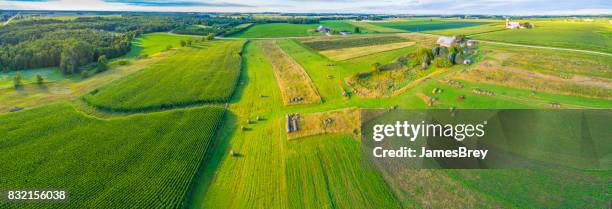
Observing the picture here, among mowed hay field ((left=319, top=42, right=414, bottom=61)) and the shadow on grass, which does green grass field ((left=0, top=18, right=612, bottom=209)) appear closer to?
the shadow on grass

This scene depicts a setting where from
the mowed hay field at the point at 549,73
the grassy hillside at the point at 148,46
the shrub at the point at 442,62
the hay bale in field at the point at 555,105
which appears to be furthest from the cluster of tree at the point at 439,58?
the grassy hillside at the point at 148,46

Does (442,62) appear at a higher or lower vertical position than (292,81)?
higher

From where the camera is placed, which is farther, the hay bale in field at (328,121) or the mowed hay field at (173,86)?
the mowed hay field at (173,86)

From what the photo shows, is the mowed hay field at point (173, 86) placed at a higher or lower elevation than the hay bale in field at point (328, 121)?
higher

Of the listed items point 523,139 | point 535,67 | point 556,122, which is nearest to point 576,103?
point 556,122

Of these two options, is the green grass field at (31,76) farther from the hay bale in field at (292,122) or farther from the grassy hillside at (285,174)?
the hay bale in field at (292,122)

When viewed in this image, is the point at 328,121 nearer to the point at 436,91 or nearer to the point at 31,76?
the point at 436,91

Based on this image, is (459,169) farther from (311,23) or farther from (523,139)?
(311,23)

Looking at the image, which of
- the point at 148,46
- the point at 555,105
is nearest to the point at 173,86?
the point at 555,105
